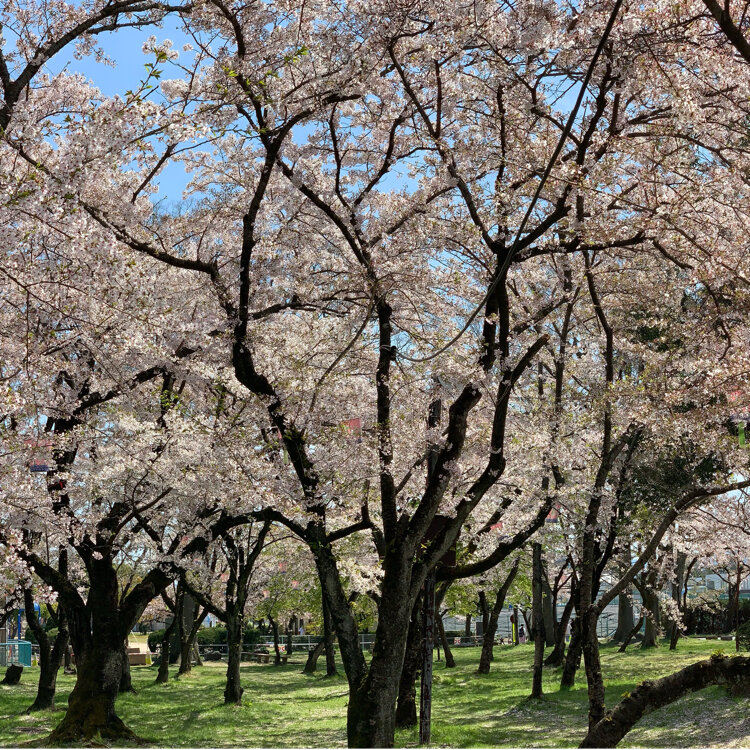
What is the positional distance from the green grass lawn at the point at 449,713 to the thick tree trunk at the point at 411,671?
1.55 feet

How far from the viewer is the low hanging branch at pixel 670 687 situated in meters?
3.96

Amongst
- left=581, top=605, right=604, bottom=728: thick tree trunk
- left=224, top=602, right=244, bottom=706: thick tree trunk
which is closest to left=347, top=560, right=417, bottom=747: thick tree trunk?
left=581, top=605, right=604, bottom=728: thick tree trunk

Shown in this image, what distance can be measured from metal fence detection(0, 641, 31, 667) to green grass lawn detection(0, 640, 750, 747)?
592cm

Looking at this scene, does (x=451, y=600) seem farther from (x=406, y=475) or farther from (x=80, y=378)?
(x=80, y=378)

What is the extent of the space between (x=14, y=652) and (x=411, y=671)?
87.9ft

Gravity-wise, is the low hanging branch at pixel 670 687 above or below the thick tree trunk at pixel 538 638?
above

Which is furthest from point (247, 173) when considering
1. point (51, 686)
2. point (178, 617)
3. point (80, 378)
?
point (178, 617)

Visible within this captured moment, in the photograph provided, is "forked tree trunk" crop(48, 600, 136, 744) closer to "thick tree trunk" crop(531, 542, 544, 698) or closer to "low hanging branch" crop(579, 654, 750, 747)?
"thick tree trunk" crop(531, 542, 544, 698)

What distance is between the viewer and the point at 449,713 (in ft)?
55.2

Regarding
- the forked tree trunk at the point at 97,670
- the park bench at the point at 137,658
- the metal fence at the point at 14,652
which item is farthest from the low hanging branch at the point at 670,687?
the park bench at the point at 137,658

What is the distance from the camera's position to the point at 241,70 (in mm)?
7539

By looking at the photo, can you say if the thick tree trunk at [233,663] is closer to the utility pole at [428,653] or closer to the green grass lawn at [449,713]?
the green grass lawn at [449,713]

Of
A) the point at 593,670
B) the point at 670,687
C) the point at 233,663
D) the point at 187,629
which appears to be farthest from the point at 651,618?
the point at 670,687

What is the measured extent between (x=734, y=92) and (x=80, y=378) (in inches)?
404
